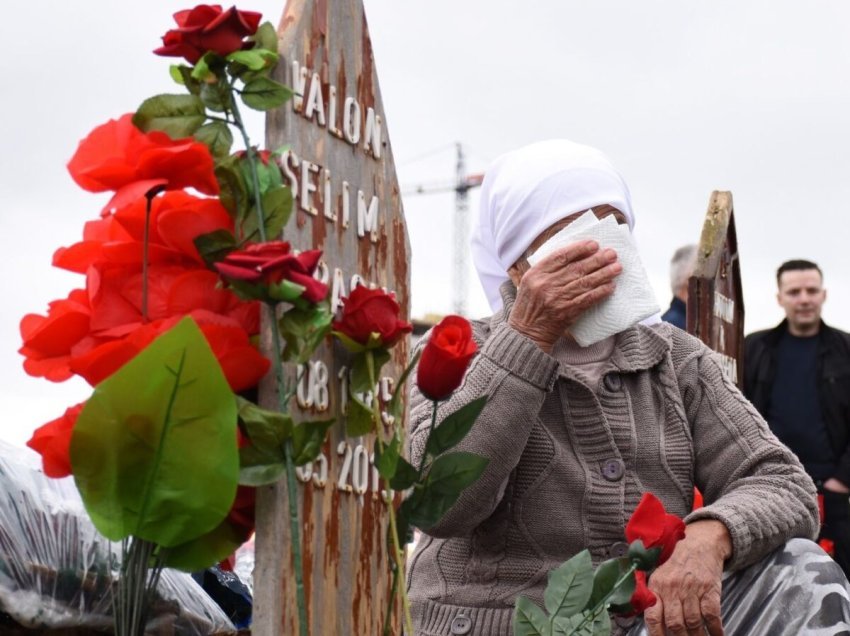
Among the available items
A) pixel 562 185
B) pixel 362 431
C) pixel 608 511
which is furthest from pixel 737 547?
pixel 362 431

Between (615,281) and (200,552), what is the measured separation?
89cm

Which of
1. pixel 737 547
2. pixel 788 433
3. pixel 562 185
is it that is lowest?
pixel 788 433

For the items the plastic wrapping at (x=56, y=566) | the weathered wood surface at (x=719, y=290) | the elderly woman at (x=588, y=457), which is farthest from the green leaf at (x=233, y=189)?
the weathered wood surface at (x=719, y=290)

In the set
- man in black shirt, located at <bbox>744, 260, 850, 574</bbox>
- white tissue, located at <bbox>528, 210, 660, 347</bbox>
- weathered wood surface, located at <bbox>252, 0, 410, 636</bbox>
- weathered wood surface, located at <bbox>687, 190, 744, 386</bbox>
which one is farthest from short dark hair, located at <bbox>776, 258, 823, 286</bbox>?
weathered wood surface, located at <bbox>252, 0, 410, 636</bbox>

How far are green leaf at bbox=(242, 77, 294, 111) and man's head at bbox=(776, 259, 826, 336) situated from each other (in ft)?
16.5

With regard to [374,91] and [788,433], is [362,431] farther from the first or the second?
[788,433]

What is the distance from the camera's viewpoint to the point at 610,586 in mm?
1462

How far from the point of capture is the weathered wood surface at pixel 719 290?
12.1 feet

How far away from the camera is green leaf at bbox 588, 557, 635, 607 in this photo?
1458 millimetres

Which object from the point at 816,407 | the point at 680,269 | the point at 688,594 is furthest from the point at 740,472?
the point at 816,407

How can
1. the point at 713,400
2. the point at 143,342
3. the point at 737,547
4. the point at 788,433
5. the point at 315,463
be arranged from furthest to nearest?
1. the point at 788,433
2. the point at 713,400
3. the point at 737,547
4. the point at 315,463
5. the point at 143,342

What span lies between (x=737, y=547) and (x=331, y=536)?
2.73 feet

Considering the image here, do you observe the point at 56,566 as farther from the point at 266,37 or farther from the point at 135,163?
the point at 266,37

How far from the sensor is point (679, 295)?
579cm
